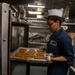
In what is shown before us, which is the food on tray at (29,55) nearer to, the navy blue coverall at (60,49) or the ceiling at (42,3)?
the navy blue coverall at (60,49)

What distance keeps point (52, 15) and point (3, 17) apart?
109cm

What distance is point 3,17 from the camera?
63cm

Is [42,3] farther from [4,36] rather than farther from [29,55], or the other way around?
[4,36]

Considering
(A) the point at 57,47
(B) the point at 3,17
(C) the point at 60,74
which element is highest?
(B) the point at 3,17

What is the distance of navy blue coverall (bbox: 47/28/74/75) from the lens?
5.18 feet

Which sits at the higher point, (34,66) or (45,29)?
(45,29)

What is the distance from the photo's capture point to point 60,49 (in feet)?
5.38

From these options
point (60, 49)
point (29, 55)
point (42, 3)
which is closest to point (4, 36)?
point (60, 49)

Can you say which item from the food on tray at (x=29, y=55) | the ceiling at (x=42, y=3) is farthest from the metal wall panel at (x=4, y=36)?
the ceiling at (x=42, y=3)

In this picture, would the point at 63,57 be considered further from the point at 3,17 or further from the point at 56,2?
the point at 56,2

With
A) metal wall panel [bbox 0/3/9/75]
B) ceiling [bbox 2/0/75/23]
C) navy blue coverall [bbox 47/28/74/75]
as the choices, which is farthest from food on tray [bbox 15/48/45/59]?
Answer: metal wall panel [bbox 0/3/9/75]

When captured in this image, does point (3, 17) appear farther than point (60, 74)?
No

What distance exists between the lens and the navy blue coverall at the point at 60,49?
5.18 feet

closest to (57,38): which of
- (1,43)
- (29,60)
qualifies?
(29,60)
